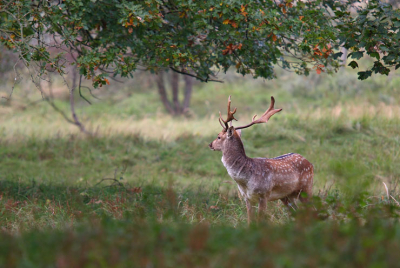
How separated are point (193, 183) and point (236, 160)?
12.6 ft

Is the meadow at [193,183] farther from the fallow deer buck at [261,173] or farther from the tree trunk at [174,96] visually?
the tree trunk at [174,96]

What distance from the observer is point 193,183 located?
34.7 ft

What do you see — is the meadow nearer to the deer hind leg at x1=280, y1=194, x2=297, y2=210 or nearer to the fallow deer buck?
the deer hind leg at x1=280, y1=194, x2=297, y2=210

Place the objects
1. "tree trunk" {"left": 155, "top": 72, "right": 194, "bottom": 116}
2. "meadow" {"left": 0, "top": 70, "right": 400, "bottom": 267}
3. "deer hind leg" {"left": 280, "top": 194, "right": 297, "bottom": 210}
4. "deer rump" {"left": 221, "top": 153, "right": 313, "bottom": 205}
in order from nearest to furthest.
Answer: "meadow" {"left": 0, "top": 70, "right": 400, "bottom": 267}, "deer rump" {"left": 221, "top": 153, "right": 313, "bottom": 205}, "deer hind leg" {"left": 280, "top": 194, "right": 297, "bottom": 210}, "tree trunk" {"left": 155, "top": 72, "right": 194, "bottom": 116}

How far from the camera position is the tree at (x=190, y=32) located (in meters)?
7.23

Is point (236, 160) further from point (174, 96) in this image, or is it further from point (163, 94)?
point (174, 96)

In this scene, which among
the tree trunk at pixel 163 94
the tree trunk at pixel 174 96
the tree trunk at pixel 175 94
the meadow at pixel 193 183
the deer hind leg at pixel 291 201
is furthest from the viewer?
the tree trunk at pixel 175 94

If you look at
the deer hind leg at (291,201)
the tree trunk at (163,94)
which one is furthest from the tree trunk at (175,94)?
the deer hind leg at (291,201)

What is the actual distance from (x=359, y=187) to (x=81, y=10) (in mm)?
5056

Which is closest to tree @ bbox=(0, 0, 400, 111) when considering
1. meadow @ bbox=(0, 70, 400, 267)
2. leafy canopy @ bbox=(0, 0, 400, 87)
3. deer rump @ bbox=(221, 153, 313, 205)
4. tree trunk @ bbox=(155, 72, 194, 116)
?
leafy canopy @ bbox=(0, 0, 400, 87)

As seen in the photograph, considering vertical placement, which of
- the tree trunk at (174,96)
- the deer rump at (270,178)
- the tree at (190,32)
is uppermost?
the tree at (190,32)

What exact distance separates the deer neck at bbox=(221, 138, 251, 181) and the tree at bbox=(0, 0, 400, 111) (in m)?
1.61

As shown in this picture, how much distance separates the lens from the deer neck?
267 inches

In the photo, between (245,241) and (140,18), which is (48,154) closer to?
(140,18)
